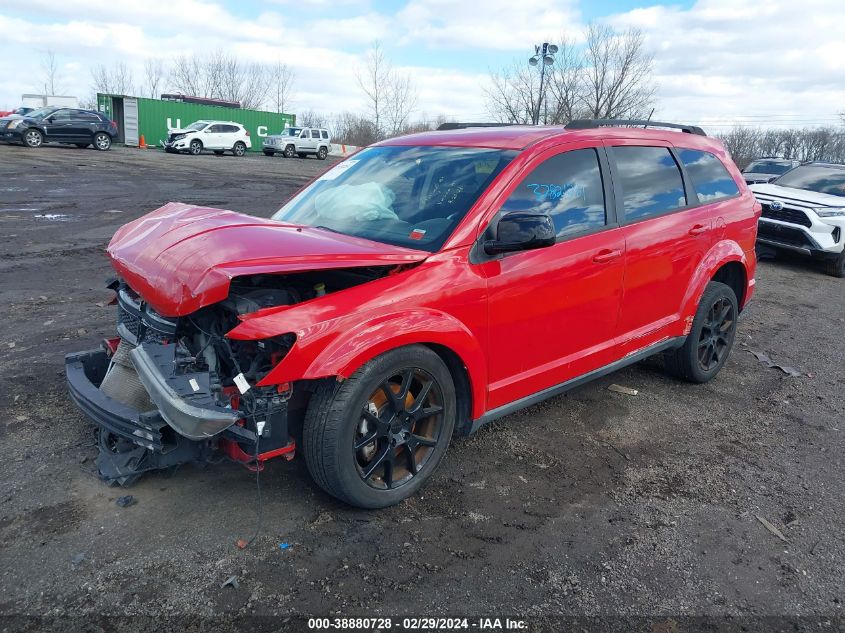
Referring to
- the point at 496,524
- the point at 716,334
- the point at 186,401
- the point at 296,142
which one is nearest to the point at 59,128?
the point at 296,142

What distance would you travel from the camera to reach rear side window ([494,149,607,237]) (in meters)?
3.51

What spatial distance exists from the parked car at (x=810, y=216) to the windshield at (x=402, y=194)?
906 cm

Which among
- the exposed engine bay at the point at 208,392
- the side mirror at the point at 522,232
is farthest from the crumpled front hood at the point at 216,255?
the side mirror at the point at 522,232

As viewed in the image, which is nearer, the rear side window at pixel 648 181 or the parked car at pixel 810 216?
the rear side window at pixel 648 181

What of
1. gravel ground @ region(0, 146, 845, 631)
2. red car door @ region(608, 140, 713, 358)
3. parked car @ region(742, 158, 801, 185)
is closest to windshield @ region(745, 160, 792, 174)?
parked car @ region(742, 158, 801, 185)

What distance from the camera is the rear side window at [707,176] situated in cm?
472

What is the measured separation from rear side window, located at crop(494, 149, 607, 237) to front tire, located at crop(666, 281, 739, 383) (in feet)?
4.91

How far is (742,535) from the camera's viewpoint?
3111 millimetres

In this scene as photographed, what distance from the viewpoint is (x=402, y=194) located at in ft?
12.0

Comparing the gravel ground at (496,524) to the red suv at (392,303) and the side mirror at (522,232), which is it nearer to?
the red suv at (392,303)

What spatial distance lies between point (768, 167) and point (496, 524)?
20.0 m

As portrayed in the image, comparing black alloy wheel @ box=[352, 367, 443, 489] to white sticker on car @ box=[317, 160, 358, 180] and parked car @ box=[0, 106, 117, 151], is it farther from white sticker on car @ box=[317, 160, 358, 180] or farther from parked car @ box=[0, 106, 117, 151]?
parked car @ box=[0, 106, 117, 151]

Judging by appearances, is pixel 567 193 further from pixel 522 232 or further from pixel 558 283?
pixel 522 232

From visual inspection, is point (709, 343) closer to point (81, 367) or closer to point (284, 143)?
point (81, 367)
